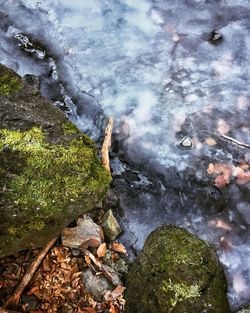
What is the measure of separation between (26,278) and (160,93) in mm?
2784

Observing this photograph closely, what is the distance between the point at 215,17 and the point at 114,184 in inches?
123

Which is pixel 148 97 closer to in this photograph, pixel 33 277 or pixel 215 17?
pixel 215 17

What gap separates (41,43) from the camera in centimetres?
582

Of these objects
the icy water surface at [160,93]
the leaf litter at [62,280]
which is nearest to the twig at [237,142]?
the icy water surface at [160,93]

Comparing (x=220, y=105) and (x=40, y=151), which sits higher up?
(x=40, y=151)

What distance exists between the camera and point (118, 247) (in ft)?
13.8

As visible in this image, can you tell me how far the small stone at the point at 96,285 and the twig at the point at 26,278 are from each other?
43 cm

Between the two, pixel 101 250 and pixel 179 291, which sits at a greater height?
pixel 179 291

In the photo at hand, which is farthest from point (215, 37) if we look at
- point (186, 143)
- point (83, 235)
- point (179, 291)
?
point (179, 291)

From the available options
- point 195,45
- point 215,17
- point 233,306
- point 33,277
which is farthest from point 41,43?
point 233,306

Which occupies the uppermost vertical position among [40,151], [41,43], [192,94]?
[40,151]

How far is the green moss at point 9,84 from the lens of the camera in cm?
396

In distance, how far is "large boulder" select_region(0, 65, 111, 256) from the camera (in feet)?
11.4

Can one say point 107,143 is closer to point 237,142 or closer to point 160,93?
point 160,93
